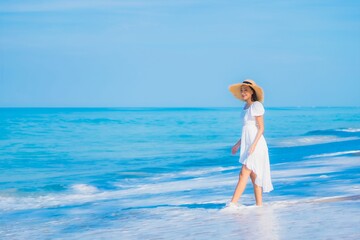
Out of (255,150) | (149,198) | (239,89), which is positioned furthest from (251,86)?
(149,198)

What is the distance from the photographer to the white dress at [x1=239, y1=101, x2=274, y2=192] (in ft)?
26.5

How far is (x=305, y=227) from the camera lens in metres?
7.05

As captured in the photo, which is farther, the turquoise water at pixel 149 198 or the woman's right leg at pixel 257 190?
the woman's right leg at pixel 257 190

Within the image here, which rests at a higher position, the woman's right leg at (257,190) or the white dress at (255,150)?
the white dress at (255,150)

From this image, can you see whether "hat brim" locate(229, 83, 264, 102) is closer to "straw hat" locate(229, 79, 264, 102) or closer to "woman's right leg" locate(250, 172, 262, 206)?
"straw hat" locate(229, 79, 264, 102)

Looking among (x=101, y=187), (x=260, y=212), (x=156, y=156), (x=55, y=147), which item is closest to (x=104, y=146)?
(x=55, y=147)

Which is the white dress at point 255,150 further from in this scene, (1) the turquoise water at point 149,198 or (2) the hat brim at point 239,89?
(1) the turquoise water at point 149,198

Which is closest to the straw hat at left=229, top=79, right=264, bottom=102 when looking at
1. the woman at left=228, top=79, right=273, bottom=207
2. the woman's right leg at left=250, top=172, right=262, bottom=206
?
the woman at left=228, top=79, right=273, bottom=207

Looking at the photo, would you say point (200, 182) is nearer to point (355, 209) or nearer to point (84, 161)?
point (355, 209)

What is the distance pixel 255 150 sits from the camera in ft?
26.7

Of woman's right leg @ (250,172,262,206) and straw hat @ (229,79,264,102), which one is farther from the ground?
straw hat @ (229,79,264,102)

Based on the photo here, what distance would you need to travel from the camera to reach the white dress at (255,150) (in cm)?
806

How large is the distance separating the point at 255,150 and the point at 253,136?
0.17 meters

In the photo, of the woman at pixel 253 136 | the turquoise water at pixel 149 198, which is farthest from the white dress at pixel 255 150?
the turquoise water at pixel 149 198
